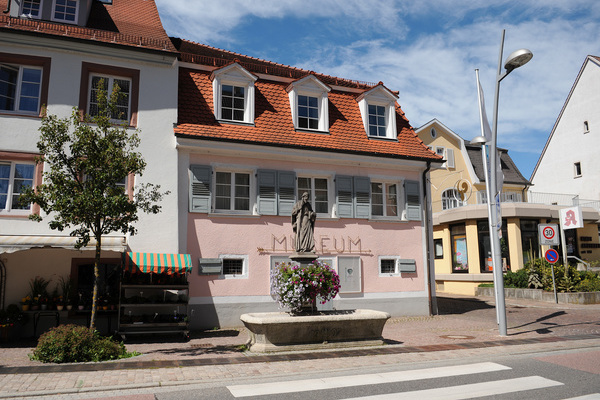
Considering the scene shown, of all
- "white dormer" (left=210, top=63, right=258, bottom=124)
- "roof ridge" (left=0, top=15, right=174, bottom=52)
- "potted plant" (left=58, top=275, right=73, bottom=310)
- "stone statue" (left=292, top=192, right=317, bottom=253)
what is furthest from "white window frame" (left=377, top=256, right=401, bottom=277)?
"roof ridge" (left=0, top=15, right=174, bottom=52)

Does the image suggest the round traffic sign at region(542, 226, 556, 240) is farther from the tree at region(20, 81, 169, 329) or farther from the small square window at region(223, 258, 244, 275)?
the tree at region(20, 81, 169, 329)

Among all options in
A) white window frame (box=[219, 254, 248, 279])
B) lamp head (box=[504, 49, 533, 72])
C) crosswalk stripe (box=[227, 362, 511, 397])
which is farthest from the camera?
white window frame (box=[219, 254, 248, 279])

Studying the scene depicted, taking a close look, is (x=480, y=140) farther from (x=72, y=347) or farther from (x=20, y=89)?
(x=20, y=89)

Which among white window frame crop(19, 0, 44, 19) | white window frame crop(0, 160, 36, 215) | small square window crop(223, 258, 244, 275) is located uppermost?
white window frame crop(19, 0, 44, 19)

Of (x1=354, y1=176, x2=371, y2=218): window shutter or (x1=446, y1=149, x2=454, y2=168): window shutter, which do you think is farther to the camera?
(x1=446, y1=149, x2=454, y2=168): window shutter

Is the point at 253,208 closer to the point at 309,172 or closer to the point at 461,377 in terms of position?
the point at 309,172

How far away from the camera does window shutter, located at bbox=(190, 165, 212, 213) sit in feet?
48.3

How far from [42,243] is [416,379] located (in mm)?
9480

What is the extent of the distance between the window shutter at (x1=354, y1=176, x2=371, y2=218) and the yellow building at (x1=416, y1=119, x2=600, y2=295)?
10178 mm

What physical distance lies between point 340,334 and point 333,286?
108cm

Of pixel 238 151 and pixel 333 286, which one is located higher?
pixel 238 151

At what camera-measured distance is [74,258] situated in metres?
13.3

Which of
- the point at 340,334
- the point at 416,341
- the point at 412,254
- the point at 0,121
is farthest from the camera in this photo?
the point at 412,254

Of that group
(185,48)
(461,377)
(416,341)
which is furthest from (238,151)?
(461,377)
